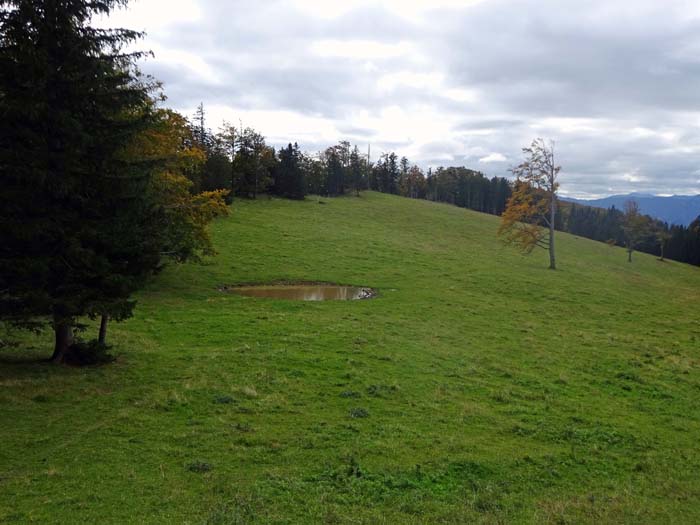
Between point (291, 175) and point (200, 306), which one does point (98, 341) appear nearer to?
point (200, 306)

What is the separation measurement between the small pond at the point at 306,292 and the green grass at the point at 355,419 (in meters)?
2.62

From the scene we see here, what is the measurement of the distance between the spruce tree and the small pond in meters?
16.3

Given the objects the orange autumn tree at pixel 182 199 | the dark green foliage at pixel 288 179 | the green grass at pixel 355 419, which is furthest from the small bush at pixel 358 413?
the dark green foliage at pixel 288 179

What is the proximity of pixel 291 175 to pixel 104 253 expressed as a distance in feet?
226

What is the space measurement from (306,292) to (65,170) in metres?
20.6

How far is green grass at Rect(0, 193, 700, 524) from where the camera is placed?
25.8ft

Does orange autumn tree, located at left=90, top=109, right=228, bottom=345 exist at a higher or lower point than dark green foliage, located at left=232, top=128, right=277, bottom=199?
lower

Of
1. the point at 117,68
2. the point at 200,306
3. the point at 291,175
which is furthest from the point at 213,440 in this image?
the point at 291,175

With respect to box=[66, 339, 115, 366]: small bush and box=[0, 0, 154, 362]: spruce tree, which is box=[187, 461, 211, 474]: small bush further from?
box=[66, 339, 115, 366]: small bush

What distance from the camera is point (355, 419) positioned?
1144cm

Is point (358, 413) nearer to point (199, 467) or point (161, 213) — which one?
point (199, 467)

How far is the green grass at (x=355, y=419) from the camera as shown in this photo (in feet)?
25.8

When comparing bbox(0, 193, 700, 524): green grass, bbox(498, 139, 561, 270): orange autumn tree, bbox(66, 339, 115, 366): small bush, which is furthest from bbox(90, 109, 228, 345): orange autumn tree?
bbox(498, 139, 561, 270): orange autumn tree

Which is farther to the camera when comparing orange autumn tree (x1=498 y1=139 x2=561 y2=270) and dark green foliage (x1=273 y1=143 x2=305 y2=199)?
dark green foliage (x1=273 y1=143 x2=305 y2=199)
